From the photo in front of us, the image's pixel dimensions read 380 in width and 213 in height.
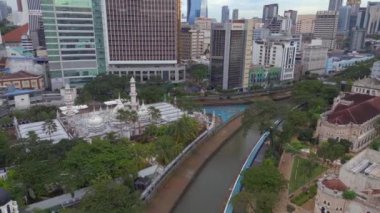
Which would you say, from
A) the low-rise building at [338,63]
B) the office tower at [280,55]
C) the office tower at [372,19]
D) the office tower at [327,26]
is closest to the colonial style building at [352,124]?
the office tower at [280,55]

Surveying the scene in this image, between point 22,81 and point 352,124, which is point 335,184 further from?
point 22,81

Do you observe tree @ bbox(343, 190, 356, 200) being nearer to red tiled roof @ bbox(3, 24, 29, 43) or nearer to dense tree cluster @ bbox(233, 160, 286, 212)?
dense tree cluster @ bbox(233, 160, 286, 212)

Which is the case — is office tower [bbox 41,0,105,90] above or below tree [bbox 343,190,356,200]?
above

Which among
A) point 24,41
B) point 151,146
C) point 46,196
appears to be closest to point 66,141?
point 46,196

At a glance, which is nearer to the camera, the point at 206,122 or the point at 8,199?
the point at 8,199

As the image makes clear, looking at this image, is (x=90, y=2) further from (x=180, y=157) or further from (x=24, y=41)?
(x=180, y=157)

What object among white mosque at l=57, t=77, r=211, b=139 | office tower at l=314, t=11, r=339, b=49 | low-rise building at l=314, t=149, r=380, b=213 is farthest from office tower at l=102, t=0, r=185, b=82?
office tower at l=314, t=11, r=339, b=49

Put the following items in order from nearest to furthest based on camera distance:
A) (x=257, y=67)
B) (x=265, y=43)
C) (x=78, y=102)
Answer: (x=78, y=102)
(x=257, y=67)
(x=265, y=43)
